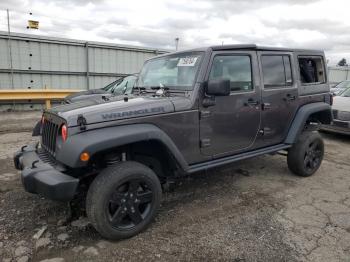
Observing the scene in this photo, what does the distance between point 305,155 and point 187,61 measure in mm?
2546

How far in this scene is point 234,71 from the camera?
399cm

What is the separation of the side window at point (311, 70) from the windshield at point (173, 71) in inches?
83.9

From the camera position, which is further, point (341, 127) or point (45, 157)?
point (341, 127)

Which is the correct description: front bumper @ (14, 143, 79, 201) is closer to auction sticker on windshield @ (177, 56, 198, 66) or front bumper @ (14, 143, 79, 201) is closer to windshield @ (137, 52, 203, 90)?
windshield @ (137, 52, 203, 90)

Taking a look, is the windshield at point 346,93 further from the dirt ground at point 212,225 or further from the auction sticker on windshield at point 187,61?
the auction sticker on windshield at point 187,61

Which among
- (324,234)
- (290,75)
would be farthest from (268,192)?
(290,75)

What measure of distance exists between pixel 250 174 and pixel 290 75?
5.57ft

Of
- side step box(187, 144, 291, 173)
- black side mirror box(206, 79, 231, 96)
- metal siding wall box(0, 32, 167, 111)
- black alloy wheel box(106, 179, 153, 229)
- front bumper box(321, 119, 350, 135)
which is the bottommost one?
black alloy wheel box(106, 179, 153, 229)

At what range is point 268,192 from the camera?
14.5 ft

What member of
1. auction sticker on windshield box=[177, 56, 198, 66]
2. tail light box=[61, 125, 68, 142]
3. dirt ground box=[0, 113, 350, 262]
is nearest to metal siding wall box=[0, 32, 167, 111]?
dirt ground box=[0, 113, 350, 262]

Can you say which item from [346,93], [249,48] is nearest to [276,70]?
[249,48]

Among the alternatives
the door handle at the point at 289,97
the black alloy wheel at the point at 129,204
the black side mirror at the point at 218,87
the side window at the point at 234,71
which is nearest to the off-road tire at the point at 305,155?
the door handle at the point at 289,97

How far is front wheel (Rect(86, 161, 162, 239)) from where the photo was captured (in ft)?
9.52

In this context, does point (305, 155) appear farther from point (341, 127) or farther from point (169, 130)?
point (341, 127)
